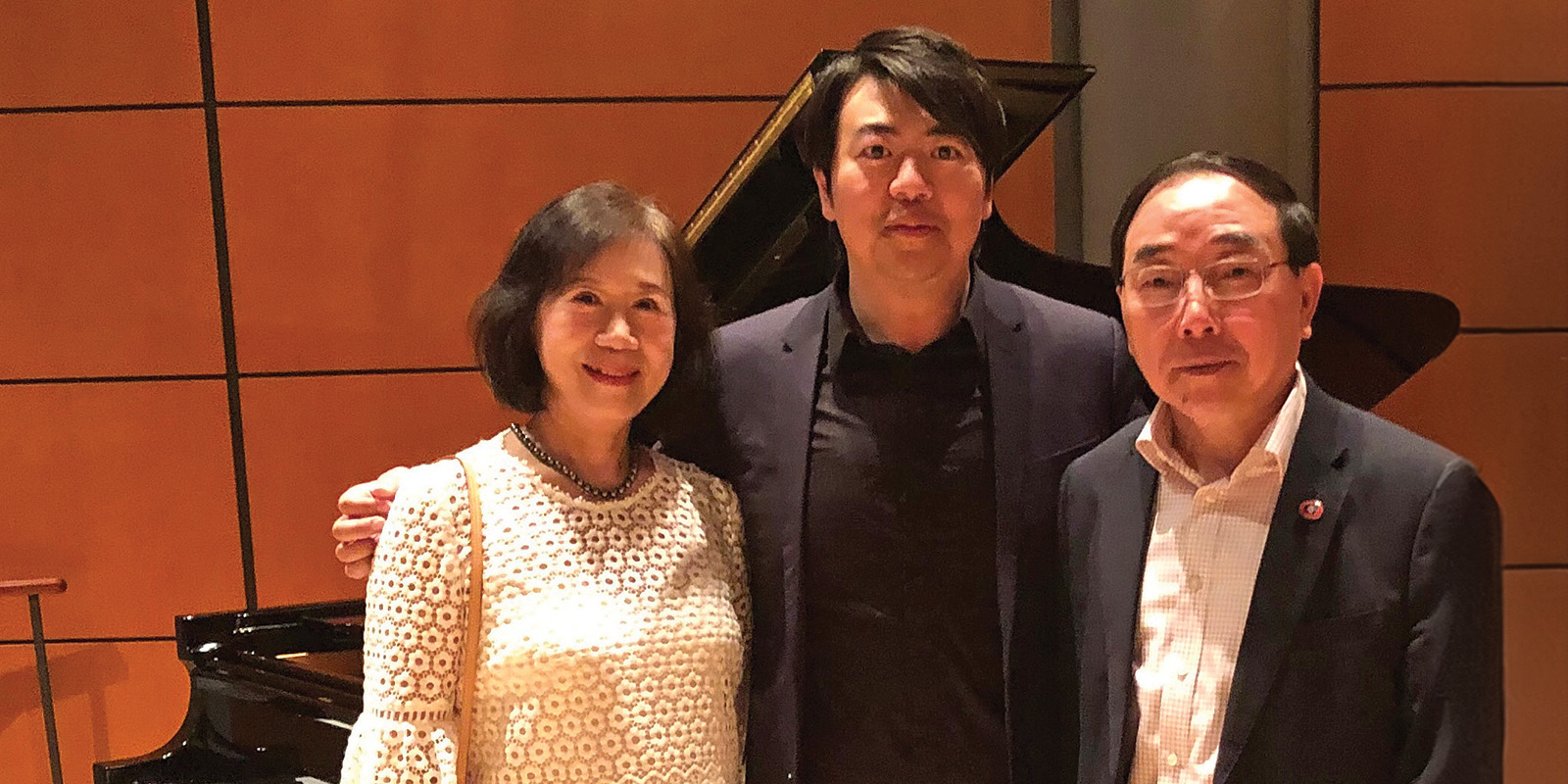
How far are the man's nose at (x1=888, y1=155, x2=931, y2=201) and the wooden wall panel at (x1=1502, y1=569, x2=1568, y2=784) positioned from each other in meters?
2.51

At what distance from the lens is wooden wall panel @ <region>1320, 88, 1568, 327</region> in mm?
3205

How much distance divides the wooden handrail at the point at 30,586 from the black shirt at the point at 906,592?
8.51 ft

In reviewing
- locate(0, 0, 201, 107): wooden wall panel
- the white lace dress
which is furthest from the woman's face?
locate(0, 0, 201, 107): wooden wall panel

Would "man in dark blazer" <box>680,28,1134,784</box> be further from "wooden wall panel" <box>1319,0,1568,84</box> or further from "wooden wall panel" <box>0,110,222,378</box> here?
"wooden wall panel" <box>0,110,222,378</box>

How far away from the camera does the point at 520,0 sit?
10.5ft

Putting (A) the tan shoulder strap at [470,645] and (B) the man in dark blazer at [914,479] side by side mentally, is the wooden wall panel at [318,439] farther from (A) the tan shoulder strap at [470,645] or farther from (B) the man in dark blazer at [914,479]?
(A) the tan shoulder strap at [470,645]

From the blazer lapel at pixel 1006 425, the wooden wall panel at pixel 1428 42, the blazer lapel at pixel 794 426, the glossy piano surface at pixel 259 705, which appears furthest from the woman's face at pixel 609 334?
the wooden wall panel at pixel 1428 42

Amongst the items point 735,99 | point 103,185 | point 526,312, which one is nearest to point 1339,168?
point 735,99

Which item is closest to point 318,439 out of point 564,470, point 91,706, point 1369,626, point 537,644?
point 91,706

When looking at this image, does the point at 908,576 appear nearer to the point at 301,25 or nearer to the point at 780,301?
the point at 780,301

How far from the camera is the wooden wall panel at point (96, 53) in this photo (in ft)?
10.7

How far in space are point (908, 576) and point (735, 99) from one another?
205 centimetres

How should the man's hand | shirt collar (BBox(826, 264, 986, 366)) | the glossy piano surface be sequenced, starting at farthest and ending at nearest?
the glossy piano surface
shirt collar (BBox(826, 264, 986, 366))
the man's hand

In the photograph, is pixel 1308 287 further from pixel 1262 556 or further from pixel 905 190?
pixel 905 190
